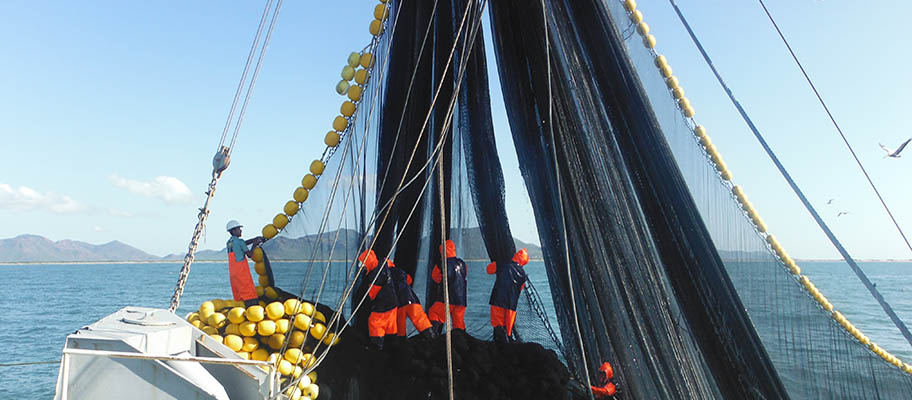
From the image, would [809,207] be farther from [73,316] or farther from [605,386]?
[73,316]

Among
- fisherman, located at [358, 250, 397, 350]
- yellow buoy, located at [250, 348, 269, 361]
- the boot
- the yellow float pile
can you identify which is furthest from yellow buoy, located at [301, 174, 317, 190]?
the boot

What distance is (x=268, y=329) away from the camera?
445 centimetres

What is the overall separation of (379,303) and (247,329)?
0.99 metres

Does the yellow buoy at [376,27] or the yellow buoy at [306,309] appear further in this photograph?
the yellow buoy at [376,27]

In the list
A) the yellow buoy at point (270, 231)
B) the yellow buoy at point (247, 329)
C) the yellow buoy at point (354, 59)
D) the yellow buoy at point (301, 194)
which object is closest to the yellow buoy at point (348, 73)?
the yellow buoy at point (354, 59)

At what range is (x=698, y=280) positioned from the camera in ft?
13.0

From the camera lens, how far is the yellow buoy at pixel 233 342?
4.41 m

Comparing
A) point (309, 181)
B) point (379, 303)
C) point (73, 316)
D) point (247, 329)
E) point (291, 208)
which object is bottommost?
point (73, 316)

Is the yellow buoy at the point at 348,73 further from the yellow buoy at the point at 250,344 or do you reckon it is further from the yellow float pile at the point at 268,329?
the yellow buoy at the point at 250,344

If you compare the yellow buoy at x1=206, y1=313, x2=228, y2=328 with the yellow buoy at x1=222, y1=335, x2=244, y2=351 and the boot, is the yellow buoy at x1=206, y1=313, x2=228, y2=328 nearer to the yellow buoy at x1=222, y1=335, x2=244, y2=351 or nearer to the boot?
the yellow buoy at x1=222, y1=335, x2=244, y2=351

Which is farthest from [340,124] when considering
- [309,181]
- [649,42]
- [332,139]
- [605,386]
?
[605,386]

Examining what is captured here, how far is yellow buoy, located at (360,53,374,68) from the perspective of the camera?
5258 millimetres

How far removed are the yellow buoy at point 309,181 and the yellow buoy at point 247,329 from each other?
1271mm

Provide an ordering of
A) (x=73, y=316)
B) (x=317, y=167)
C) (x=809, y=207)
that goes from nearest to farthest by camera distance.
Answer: (x=809, y=207)
(x=317, y=167)
(x=73, y=316)
